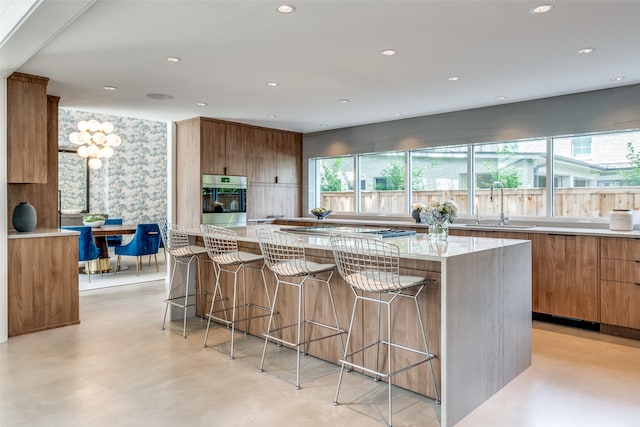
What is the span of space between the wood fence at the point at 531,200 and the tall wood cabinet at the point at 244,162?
1.49 meters

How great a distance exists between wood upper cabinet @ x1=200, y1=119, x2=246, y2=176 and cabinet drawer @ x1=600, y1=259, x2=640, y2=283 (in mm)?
4771

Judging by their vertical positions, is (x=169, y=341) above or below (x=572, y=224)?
below

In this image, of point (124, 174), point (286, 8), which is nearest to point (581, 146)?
point (286, 8)

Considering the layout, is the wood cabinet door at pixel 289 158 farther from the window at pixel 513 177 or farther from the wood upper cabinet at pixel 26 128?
the wood upper cabinet at pixel 26 128

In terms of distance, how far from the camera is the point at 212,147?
6141 millimetres

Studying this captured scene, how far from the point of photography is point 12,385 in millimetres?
2787

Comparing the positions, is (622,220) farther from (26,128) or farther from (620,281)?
(26,128)

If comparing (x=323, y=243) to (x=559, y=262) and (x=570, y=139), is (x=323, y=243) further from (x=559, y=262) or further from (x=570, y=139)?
(x=570, y=139)

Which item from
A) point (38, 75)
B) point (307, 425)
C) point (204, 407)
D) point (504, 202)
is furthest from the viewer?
point (504, 202)

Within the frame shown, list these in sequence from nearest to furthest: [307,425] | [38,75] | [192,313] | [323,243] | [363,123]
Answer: [307,425]
[323,243]
[38,75]
[192,313]
[363,123]

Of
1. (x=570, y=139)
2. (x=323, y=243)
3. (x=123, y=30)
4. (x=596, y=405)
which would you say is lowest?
(x=596, y=405)

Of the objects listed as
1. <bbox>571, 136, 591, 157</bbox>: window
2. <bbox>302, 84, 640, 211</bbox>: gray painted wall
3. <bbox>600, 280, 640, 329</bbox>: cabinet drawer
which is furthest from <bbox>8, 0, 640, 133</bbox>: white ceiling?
<bbox>600, 280, 640, 329</bbox>: cabinet drawer

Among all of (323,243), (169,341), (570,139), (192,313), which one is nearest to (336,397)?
(323,243)

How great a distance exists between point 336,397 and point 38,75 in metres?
3.88
